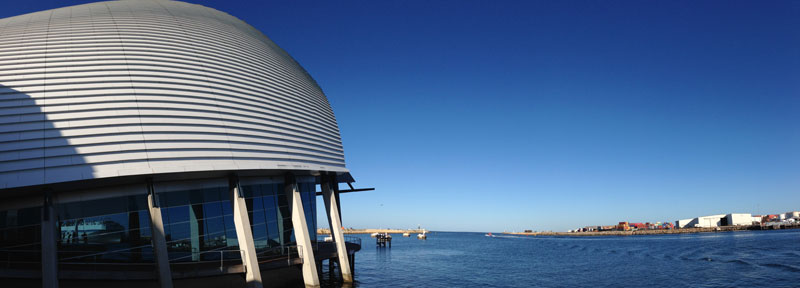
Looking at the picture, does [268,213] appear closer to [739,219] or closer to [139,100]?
[139,100]

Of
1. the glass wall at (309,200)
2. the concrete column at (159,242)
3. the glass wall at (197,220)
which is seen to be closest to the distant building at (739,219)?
the glass wall at (309,200)

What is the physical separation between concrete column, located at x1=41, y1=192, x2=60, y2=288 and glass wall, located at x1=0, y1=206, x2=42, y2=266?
132 centimetres

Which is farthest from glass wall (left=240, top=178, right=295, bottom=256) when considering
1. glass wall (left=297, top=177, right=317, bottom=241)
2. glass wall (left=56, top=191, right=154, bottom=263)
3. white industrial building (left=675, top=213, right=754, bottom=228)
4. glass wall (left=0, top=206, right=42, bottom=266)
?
white industrial building (left=675, top=213, right=754, bottom=228)

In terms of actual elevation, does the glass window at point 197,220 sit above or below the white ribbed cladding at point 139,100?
below

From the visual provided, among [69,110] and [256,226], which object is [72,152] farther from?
[256,226]

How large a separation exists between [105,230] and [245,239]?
188 inches

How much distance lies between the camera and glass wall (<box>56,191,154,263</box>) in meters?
15.0

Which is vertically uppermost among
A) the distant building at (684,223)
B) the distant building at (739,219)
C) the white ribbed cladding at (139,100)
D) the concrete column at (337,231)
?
the white ribbed cladding at (139,100)

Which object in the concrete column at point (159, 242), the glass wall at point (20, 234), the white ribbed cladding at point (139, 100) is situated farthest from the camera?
the concrete column at point (159, 242)

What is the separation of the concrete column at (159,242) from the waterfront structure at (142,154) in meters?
0.05

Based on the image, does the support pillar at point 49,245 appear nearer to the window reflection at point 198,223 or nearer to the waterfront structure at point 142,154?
the waterfront structure at point 142,154

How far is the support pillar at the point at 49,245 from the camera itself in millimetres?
13508

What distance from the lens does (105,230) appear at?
15570 millimetres

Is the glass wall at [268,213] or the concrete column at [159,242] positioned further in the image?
the glass wall at [268,213]
